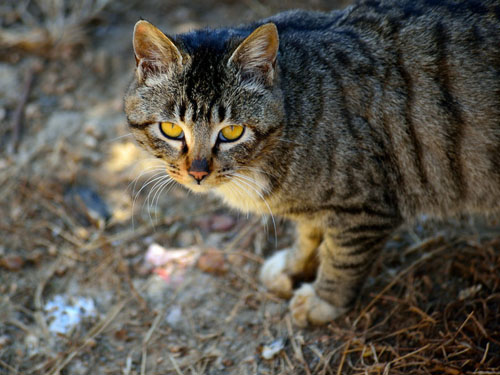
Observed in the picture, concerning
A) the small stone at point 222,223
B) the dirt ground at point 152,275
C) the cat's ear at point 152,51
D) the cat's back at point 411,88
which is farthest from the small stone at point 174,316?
the cat's ear at point 152,51

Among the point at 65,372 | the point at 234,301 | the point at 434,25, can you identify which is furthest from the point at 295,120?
the point at 65,372

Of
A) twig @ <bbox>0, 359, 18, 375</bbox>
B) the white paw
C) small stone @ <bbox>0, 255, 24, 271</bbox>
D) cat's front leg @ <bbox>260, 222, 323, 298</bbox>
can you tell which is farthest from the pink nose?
small stone @ <bbox>0, 255, 24, 271</bbox>

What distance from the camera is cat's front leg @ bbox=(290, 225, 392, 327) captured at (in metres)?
2.59

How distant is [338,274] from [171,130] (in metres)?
1.19

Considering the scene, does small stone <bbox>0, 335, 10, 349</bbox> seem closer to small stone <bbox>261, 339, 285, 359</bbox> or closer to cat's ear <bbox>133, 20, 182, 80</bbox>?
small stone <bbox>261, 339, 285, 359</bbox>

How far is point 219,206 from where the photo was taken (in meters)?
3.61

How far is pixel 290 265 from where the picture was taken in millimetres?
3100

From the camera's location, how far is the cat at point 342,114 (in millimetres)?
2312

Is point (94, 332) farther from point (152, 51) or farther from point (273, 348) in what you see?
point (152, 51)

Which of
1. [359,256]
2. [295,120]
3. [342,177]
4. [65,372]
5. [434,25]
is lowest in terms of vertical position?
[65,372]

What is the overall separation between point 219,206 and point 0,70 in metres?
2.36

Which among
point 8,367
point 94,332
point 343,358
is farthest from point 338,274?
point 8,367

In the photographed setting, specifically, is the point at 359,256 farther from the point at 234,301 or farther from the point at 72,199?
the point at 72,199

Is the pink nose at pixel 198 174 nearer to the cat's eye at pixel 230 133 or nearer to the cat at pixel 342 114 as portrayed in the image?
the cat at pixel 342 114
